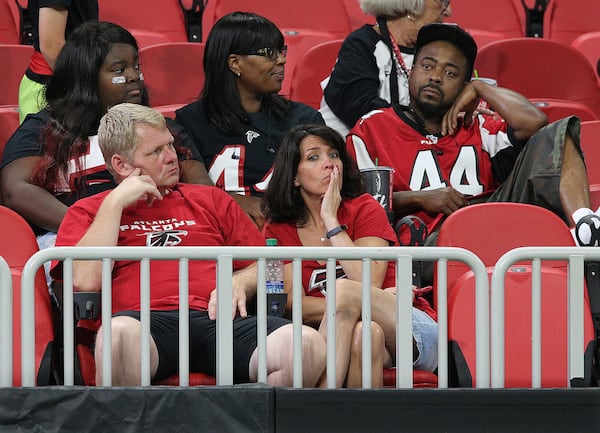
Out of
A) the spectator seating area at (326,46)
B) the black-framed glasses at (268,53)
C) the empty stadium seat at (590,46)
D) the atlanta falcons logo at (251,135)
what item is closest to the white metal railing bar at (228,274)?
the atlanta falcons logo at (251,135)

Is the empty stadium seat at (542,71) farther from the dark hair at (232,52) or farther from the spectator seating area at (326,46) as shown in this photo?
the dark hair at (232,52)

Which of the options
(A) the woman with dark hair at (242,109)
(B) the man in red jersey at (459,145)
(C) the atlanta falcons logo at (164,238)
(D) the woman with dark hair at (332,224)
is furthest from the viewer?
(A) the woman with dark hair at (242,109)

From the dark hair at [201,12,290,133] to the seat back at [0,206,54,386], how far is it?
3.68ft

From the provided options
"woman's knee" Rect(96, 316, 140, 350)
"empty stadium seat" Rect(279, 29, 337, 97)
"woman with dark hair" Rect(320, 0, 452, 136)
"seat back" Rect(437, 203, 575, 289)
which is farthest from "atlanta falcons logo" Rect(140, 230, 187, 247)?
"empty stadium seat" Rect(279, 29, 337, 97)

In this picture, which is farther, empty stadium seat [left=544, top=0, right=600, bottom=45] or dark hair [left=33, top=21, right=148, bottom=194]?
empty stadium seat [left=544, top=0, right=600, bottom=45]

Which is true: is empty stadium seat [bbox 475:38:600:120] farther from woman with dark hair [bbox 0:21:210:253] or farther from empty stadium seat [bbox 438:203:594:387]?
empty stadium seat [bbox 438:203:594:387]

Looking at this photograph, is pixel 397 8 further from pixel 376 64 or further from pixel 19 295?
pixel 19 295

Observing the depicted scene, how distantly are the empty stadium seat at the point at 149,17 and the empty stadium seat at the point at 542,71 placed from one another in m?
1.36

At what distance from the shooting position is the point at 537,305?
125 inches

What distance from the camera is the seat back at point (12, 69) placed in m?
5.06

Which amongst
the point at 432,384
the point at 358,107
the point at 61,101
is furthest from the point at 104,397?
the point at 358,107

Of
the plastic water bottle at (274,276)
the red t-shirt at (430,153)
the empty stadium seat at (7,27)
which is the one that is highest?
the empty stadium seat at (7,27)

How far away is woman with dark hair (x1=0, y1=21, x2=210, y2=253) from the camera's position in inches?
161

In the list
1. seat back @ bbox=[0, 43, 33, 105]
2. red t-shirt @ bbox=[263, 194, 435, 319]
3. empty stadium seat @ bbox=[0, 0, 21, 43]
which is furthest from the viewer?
empty stadium seat @ bbox=[0, 0, 21, 43]
